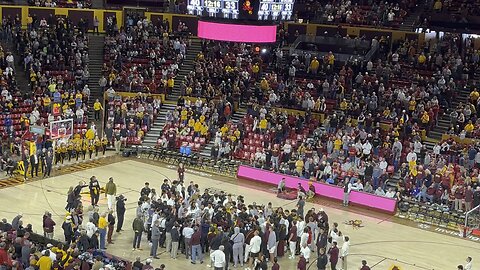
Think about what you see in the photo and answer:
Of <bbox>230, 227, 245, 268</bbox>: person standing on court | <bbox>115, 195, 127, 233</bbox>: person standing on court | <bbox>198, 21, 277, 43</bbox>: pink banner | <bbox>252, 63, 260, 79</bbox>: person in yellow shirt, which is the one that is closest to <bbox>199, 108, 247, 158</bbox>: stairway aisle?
<bbox>252, 63, 260, 79</bbox>: person in yellow shirt

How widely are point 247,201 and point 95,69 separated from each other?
19.0 meters

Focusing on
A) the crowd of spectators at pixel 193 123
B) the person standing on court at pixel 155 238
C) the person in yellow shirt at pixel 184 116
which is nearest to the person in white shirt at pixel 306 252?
the person standing on court at pixel 155 238

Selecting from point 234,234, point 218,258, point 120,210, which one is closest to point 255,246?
point 234,234

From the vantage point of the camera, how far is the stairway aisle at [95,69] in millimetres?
40231

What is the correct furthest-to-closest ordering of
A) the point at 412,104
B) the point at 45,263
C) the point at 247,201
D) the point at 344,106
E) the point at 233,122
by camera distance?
the point at 233,122, the point at 344,106, the point at 412,104, the point at 247,201, the point at 45,263

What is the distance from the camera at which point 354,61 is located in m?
42.0

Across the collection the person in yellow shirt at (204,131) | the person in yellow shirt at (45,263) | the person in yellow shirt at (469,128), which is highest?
the person in yellow shirt at (469,128)

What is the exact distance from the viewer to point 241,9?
28453mm

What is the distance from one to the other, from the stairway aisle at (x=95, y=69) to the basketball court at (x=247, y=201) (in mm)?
6301

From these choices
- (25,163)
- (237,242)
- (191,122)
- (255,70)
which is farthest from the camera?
(255,70)

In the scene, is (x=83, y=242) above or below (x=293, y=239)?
above

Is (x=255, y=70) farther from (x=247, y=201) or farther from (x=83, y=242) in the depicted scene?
(x=83, y=242)

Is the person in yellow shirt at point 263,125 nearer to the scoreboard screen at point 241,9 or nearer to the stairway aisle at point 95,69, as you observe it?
the scoreboard screen at point 241,9

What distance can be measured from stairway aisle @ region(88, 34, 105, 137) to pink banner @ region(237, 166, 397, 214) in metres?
9.84
